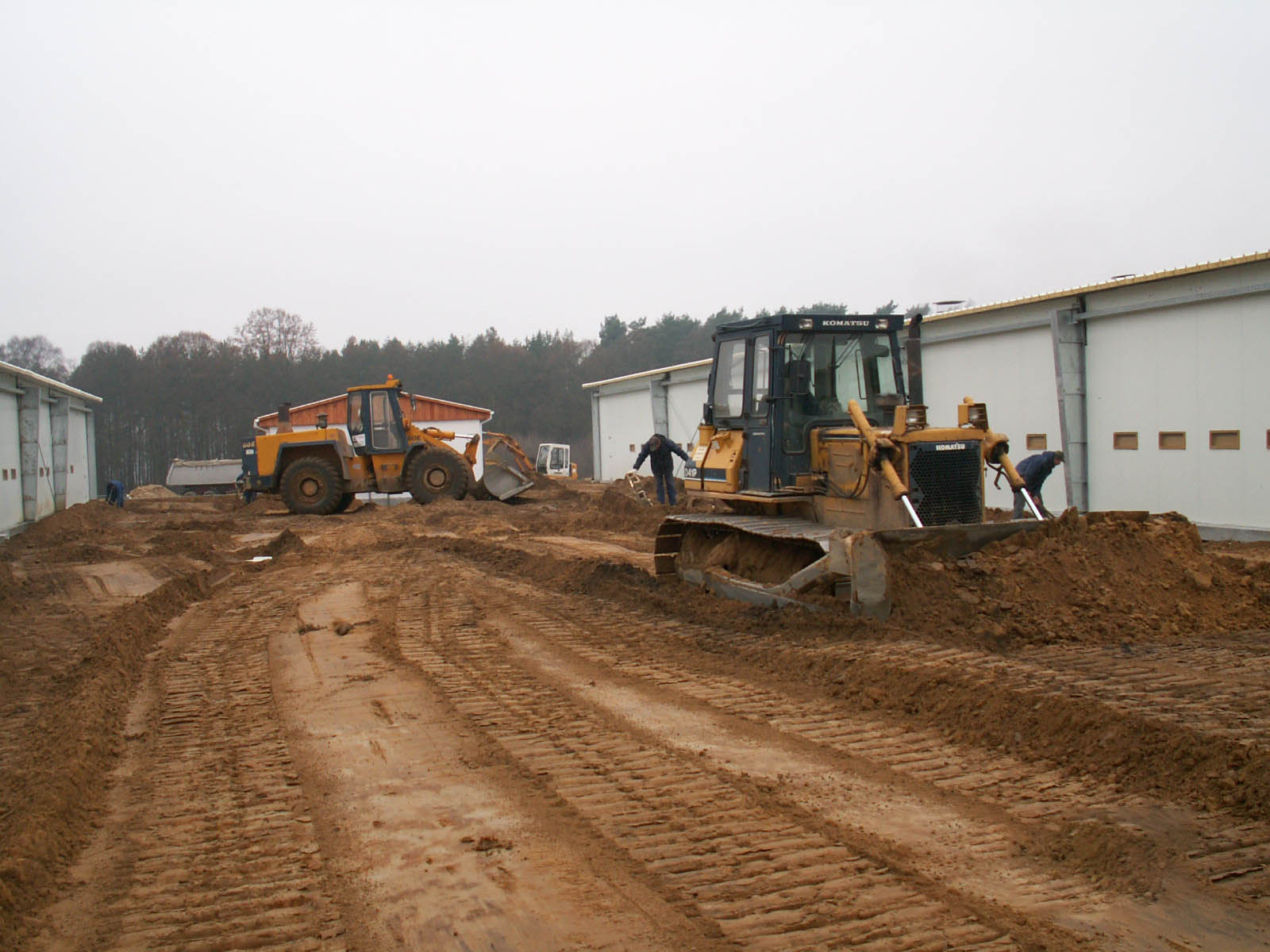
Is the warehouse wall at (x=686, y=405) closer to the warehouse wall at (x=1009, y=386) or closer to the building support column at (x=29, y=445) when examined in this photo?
the warehouse wall at (x=1009, y=386)

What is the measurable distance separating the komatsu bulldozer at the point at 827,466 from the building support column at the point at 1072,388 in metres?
7.57

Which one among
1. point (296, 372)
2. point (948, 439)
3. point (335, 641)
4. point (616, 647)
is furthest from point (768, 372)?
point (296, 372)

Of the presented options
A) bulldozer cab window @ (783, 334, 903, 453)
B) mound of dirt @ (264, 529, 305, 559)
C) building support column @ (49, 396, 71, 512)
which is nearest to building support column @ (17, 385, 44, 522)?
building support column @ (49, 396, 71, 512)

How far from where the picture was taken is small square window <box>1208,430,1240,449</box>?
1348cm

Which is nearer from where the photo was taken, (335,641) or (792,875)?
(792,875)

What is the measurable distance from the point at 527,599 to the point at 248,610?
115 inches

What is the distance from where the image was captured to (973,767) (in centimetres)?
509

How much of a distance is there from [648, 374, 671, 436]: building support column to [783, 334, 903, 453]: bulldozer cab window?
2169 centimetres

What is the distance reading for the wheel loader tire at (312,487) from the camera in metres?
23.0

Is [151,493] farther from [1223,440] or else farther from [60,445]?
[1223,440]

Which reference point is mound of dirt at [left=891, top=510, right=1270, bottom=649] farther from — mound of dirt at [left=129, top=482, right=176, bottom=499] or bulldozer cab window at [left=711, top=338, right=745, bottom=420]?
mound of dirt at [left=129, top=482, right=176, bottom=499]

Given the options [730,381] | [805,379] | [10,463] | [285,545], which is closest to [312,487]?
[10,463]

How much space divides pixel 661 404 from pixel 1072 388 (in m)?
16.8

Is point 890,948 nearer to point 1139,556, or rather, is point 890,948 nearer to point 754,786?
point 754,786
